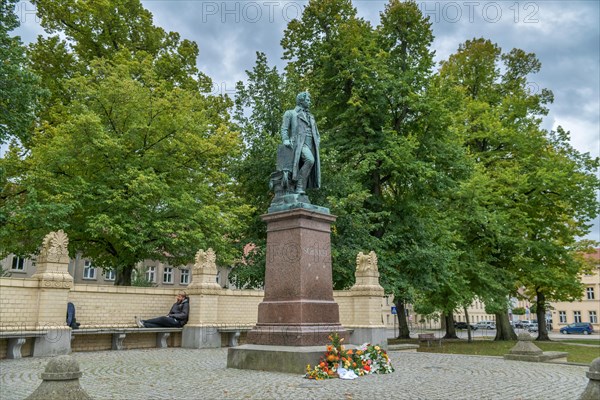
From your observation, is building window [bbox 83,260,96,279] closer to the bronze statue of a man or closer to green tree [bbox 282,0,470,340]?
green tree [bbox 282,0,470,340]

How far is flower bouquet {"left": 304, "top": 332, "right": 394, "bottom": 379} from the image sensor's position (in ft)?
29.8

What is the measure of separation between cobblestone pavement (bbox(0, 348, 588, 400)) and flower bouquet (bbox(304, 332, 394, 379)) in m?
0.28

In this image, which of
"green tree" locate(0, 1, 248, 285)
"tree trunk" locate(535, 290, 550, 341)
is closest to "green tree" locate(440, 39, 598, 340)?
"tree trunk" locate(535, 290, 550, 341)

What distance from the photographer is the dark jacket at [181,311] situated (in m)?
17.0

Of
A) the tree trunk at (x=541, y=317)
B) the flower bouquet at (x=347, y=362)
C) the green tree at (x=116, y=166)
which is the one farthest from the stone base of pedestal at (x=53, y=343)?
the tree trunk at (x=541, y=317)

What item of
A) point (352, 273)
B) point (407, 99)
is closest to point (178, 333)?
point (352, 273)

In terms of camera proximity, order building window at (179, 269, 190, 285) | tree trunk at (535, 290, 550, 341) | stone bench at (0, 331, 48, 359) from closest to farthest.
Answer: stone bench at (0, 331, 48, 359) → tree trunk at (535, 290, 550, 341) → building window at (179, 269, 190, 285)

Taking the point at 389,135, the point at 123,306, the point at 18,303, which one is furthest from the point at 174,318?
the point at 389,135

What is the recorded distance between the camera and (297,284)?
33.0 ft

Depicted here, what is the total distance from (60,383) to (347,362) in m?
5.67

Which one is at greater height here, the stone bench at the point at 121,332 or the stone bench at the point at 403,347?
the stone bench at the point at 121,332

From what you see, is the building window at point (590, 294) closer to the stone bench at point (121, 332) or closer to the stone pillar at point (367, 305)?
the stone pillar at point (367, 305)

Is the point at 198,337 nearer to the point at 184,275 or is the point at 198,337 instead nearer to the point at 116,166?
the point at 116,166

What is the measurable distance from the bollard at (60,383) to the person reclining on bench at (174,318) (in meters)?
12.2
